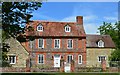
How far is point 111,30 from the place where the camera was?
160ft

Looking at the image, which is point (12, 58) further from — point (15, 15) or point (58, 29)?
point (15, 15)

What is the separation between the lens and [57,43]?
3503 cm

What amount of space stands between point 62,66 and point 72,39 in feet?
30.4

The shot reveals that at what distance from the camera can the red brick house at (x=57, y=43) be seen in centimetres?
3450

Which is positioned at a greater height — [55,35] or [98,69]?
[55,35]

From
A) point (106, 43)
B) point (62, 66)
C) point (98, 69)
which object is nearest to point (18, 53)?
point (62, 66)

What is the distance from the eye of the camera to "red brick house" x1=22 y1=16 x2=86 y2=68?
3450 cm

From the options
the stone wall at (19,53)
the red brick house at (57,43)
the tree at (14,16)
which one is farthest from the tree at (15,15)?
the red brick house at (57,43)

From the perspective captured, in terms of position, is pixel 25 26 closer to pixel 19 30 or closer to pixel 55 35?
pixel 19 30

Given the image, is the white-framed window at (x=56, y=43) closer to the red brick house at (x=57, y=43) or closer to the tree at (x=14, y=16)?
the red brick house at (x=57, y=43)

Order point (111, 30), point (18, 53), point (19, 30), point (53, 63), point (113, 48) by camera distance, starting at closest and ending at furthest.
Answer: point (19, 30) → point (18, 53) → point (53, 63) → point (113, 48) → point (111, 30)

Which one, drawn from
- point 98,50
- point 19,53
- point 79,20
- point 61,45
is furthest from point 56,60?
point 98,50

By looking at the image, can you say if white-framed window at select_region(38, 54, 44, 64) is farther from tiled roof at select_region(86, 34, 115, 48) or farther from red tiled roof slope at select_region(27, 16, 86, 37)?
tiled roof at select_region(86, 34, 115, 48)

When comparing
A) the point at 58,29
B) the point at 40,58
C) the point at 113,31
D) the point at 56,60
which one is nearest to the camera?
the point at 56,60
